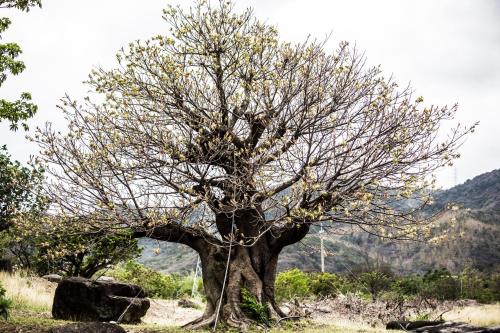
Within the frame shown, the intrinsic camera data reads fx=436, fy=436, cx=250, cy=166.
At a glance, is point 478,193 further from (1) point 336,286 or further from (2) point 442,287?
(1) point 336,286

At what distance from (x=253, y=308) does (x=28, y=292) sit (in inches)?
390

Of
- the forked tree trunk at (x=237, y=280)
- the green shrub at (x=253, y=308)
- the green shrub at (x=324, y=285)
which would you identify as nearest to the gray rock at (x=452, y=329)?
the forked tree trunk at (x=237, y=280)

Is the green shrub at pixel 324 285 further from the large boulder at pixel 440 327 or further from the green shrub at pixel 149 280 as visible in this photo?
the large boulder at pixel 440 327

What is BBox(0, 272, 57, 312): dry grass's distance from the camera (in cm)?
1507

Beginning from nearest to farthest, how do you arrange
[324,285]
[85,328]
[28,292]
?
1. [85,328]
2. [28,292]
3. [324,285]

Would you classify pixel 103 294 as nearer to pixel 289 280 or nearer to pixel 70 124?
pixel 70 124

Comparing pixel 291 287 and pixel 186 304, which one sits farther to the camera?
pixel 291 287

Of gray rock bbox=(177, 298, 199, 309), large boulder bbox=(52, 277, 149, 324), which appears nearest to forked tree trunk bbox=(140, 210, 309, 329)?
large boulder bbox=(52, 277, 149, 324)

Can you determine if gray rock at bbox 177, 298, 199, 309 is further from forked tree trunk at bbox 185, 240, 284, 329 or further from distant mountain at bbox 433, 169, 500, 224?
distant mountain at bbox 433, 169, 500, 224

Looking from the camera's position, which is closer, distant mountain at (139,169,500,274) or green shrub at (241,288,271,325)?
green shrub at (241,288,271,325)

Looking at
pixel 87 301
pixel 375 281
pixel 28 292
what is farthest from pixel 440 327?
pixel 375 281

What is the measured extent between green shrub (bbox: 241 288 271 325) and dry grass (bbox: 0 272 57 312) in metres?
7.47

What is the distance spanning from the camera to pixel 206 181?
35.7 ft

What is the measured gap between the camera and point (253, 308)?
11.2m
